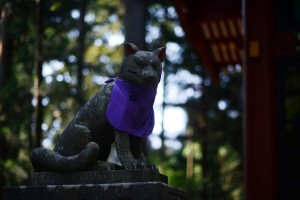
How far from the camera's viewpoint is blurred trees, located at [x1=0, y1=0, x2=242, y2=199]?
14.6 meters

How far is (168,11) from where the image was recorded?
69.6 ft

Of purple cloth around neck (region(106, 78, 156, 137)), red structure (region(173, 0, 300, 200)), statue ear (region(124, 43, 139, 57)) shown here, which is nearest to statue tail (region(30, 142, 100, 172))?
purple cloth around neck (region(106, 78, 156, 137))

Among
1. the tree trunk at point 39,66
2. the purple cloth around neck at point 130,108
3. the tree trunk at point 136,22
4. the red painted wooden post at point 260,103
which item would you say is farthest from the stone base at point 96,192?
the tree trunk at point 39,66

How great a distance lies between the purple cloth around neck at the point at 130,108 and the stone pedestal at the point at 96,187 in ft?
1.32

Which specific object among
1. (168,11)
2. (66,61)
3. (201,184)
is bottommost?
(201,184)

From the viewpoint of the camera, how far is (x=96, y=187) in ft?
14.1

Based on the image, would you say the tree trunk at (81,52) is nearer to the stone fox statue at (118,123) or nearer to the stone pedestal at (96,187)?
the stone fox statue at (118,123)

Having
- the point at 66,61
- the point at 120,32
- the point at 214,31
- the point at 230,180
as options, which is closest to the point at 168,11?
the point at 120,32

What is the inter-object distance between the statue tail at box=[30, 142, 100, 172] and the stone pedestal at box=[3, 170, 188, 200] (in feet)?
0.19

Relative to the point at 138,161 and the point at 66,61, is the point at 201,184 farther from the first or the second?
the point at 138,161

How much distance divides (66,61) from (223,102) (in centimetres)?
717

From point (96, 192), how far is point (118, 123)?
1.93 feet

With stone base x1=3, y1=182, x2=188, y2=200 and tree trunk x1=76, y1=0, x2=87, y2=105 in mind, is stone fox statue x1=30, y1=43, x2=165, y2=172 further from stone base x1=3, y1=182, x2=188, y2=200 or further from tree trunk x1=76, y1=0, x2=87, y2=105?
tree trunk x1=76, y1=0, x2=87, y2=105

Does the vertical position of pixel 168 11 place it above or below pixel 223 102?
above
